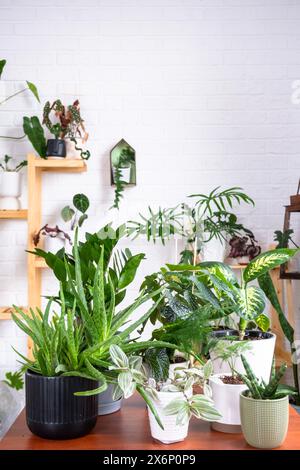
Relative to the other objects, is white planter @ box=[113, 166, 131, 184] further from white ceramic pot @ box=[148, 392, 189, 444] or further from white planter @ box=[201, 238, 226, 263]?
white ceramic pot @ box=[148, 392, 189, 444]

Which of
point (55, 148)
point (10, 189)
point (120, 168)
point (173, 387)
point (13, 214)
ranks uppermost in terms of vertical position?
point (55, 148)

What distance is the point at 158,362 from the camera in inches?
41.9

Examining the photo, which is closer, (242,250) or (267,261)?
(267,261)

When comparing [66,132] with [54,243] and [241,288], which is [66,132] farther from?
[241,288]

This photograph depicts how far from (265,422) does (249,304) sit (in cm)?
24

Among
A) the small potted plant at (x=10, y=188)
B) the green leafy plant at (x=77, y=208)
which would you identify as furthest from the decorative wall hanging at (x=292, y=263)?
the small potted plant at (x=10, y=188)

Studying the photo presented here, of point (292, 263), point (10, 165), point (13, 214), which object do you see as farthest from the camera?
point (10, 165)

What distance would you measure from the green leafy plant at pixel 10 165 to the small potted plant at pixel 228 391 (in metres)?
2.31

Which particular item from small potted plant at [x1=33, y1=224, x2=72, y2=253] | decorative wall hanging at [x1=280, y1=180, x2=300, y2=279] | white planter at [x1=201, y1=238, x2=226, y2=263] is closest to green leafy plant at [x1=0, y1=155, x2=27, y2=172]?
small potted plant at [x1=33, y1=224, x2=72, y2=253]

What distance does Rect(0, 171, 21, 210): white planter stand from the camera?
304cm

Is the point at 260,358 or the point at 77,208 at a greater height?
the point at 77,208

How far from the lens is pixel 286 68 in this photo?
3.26 m

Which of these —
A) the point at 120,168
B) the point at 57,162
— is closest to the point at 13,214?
the point at 57,162

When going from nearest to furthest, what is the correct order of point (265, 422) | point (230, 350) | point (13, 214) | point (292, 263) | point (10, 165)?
1. point (265, 422)
2. point (230, 350)
3. point (292, 263)
4. point (13, 214)
5. point (10, 165)
